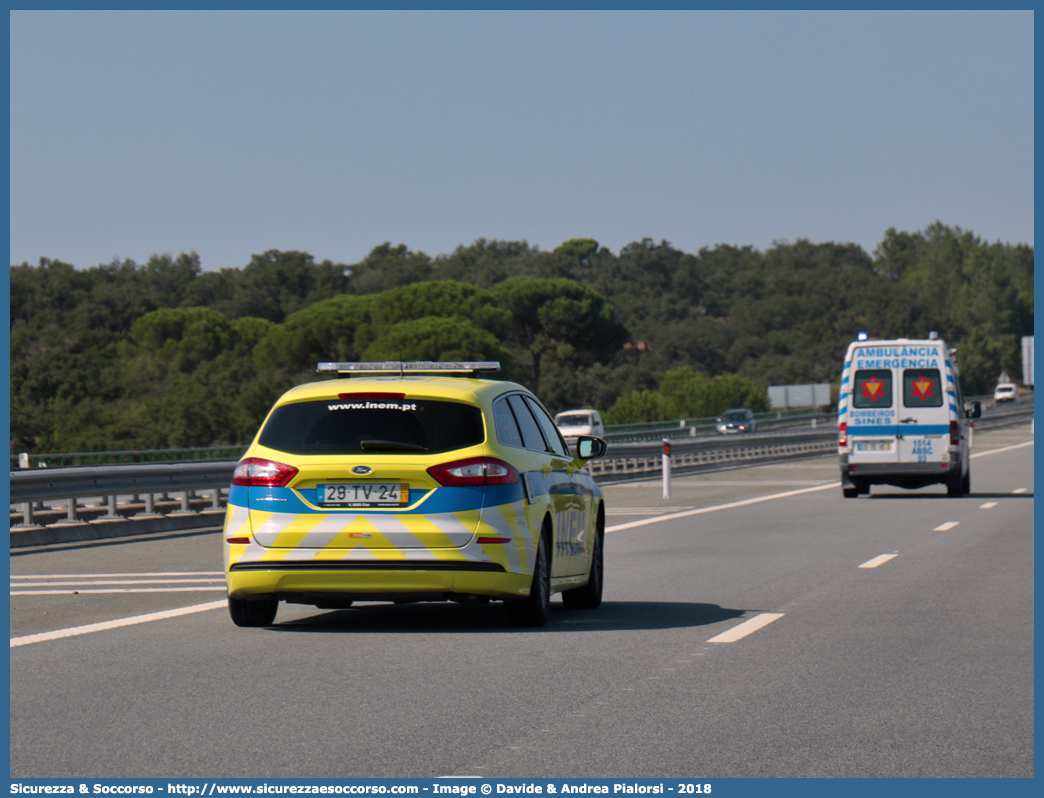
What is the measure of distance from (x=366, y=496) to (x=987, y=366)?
13584 centimetres

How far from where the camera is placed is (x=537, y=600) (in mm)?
9531

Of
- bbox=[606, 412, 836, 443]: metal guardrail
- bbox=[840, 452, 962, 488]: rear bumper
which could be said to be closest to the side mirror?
bbox=[840, 452, 962, 488]: rear bumper

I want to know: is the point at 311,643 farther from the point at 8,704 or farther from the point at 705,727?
the point at 705,727

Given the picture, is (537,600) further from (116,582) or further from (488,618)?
(116,582)

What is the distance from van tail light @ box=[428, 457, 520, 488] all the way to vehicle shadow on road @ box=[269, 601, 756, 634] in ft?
3.43

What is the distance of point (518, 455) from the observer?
9.45 m

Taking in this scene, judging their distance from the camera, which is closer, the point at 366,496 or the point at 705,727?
the point at 705,727

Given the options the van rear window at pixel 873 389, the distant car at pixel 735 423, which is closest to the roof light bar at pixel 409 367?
the van rear window at pixel 873 389

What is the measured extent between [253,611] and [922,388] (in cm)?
1797

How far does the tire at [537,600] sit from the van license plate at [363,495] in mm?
976

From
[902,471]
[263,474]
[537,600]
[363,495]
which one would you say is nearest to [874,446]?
[902,471]

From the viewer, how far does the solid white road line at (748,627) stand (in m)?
9.22

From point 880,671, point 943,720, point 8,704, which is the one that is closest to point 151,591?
point 8,704

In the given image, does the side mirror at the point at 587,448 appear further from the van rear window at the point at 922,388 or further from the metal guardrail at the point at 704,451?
the metal guardrail at the point at 704,451
